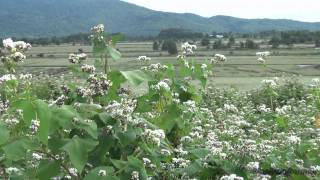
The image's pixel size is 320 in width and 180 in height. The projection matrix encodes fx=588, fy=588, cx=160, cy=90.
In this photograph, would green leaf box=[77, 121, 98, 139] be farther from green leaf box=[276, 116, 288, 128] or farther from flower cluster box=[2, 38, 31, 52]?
green leaf box=[276, 116, 288, 128]

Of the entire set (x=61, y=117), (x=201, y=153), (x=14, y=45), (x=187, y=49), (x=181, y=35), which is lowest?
(x=181, y=35)

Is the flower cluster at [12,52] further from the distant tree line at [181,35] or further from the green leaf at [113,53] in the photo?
the distant tree line at [181,35]

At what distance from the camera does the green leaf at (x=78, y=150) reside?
7.55 feet

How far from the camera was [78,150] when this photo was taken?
2.34m

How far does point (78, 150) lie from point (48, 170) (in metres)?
0.22

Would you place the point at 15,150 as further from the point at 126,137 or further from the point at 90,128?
the point at 126,137

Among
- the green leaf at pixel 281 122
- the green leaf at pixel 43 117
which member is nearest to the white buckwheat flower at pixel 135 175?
the green leaf at pixel 43 117

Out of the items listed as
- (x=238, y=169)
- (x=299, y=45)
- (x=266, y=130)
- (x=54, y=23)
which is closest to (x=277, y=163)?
(x=238, y=169)

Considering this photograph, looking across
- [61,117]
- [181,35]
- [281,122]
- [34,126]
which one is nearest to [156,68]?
[34,126]

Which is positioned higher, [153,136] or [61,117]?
[61,117]

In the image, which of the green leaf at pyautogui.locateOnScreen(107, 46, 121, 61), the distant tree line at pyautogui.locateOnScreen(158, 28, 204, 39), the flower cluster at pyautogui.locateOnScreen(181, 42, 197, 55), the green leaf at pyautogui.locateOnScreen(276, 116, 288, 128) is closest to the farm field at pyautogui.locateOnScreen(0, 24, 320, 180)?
the green leaf at pyautogui.locateOnScreen(107, 46, 121, 61)

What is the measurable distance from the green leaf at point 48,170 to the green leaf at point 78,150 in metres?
0.17

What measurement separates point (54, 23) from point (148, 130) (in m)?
195

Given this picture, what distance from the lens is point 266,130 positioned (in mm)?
5414
